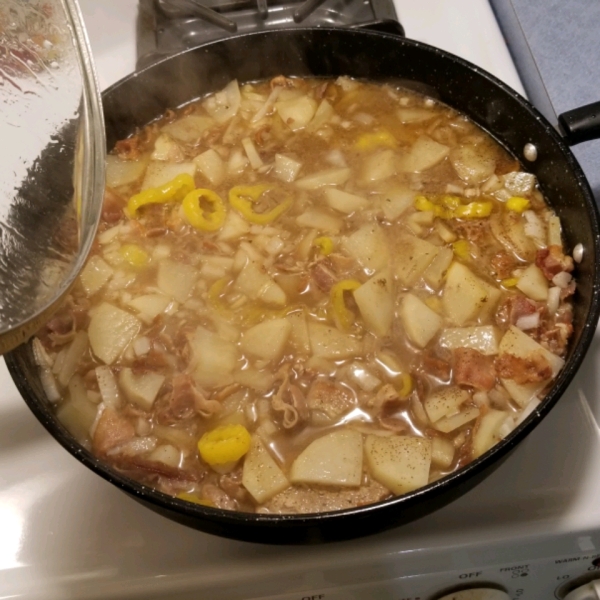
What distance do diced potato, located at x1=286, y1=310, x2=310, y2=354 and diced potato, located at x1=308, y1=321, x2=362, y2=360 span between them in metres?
0.01

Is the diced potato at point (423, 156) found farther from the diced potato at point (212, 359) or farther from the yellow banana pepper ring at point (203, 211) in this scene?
the diced potato at point (212, 359)

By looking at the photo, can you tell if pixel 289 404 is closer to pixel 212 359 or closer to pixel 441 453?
pixel 212 359

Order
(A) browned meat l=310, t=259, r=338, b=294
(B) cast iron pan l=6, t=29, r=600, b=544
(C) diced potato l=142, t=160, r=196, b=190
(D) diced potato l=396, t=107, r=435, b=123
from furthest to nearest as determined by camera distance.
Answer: (D) diced potato l=396, t=107, r=435, b=123, (C) diced potato l=142, t=160, r=196, b=190, (A) browned meat l=310, t=259, r=338, b=294, (B) cast iron pan l=6, t=29, r=600, b=544

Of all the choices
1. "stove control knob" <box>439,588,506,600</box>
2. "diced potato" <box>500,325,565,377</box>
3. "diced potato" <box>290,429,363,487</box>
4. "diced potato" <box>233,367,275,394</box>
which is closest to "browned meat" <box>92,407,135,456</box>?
"diced potato" <box>233,367,275,394</box>

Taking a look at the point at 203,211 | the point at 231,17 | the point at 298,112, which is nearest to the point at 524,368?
the point at 203,211

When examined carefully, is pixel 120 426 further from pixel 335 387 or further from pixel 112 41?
pixel 112 41

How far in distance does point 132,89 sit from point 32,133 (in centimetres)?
67

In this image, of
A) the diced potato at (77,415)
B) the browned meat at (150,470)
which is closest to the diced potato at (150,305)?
the diced potato at (77,415)

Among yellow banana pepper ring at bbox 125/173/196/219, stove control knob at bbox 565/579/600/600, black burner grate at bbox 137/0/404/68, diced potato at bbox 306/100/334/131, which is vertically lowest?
stove control knob at bbox 565/579/600/600

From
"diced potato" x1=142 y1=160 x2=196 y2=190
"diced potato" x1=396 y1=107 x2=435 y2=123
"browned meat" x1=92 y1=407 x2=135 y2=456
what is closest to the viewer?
"browned meat" x1=92 y1=407 x2=135 y2=456

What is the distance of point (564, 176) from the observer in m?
1.51

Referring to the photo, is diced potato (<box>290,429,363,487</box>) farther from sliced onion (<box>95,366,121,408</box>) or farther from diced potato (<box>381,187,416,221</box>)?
diced potato (<box>381,187,416,221</box>)

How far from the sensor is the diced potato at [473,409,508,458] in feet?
4.21

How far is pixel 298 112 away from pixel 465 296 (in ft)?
2.62
